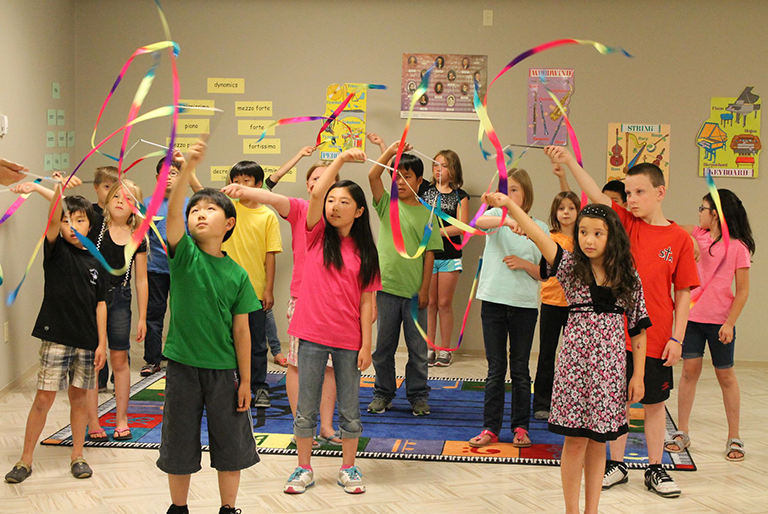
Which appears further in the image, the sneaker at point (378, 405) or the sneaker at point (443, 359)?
the sneaker at point (443, 359)

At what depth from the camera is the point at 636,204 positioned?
2.88m

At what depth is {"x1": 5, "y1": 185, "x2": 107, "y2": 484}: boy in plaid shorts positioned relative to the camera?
119 inches

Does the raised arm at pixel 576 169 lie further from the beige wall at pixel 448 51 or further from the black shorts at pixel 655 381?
the beige wall at pixel 448 51

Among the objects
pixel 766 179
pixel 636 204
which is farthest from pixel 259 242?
pixel 766 179

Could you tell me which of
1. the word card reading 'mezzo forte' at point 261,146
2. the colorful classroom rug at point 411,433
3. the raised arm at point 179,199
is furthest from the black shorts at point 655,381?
the word card reading 'mezzo forte' at point 261,146

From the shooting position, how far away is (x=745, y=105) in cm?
541

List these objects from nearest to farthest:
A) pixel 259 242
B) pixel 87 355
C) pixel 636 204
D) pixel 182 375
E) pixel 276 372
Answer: pixel 182 375
pixel 636 204
pixel 87 355
pixel 259 242
pixel 276 372

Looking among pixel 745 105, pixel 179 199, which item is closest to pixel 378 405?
pixel 179 199

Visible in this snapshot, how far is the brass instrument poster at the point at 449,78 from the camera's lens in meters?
5.48

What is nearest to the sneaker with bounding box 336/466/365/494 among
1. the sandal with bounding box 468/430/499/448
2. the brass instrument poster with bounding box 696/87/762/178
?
the sandal with bounding box 468/430/499/448

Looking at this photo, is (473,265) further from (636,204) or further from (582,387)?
(582,387)

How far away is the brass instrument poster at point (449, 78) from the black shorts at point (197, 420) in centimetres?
349

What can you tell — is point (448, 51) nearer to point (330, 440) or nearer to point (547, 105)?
point (547, 105)

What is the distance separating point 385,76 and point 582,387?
3.53 m
